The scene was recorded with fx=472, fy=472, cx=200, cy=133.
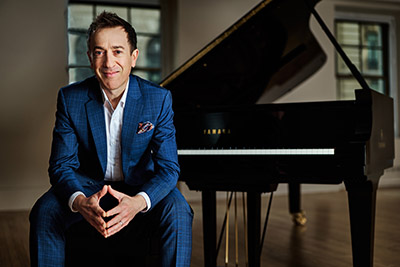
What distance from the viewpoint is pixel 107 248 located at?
1645mm

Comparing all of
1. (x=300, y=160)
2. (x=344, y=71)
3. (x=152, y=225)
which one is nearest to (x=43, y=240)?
(x=152, y=225)

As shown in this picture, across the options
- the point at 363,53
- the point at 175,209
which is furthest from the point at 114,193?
the point at 363,53

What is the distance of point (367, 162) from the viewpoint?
2.09 m

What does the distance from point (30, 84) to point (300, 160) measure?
4.05 meters

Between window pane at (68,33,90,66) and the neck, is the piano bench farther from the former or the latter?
window pane at (68,33,90,66)

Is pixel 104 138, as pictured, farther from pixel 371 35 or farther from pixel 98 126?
pixel 371 35

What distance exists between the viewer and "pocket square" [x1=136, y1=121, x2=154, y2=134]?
1.72 meters

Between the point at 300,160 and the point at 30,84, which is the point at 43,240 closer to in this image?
the point at 300,160

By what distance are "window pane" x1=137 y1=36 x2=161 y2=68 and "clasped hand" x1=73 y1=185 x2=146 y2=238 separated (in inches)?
183

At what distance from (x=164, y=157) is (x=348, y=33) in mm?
6240

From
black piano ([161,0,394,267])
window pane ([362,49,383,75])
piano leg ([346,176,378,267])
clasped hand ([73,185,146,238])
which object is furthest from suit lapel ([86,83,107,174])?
window pane ([362,49,383,75])

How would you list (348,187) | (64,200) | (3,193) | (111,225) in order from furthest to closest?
(3,193) < (348,187) < (64,200) < (111,225)

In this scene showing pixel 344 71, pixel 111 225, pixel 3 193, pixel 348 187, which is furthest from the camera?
pixel 344 71

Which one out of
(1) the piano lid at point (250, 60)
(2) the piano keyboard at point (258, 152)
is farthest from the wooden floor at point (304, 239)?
(1) the piano lid at point (250, 60)
